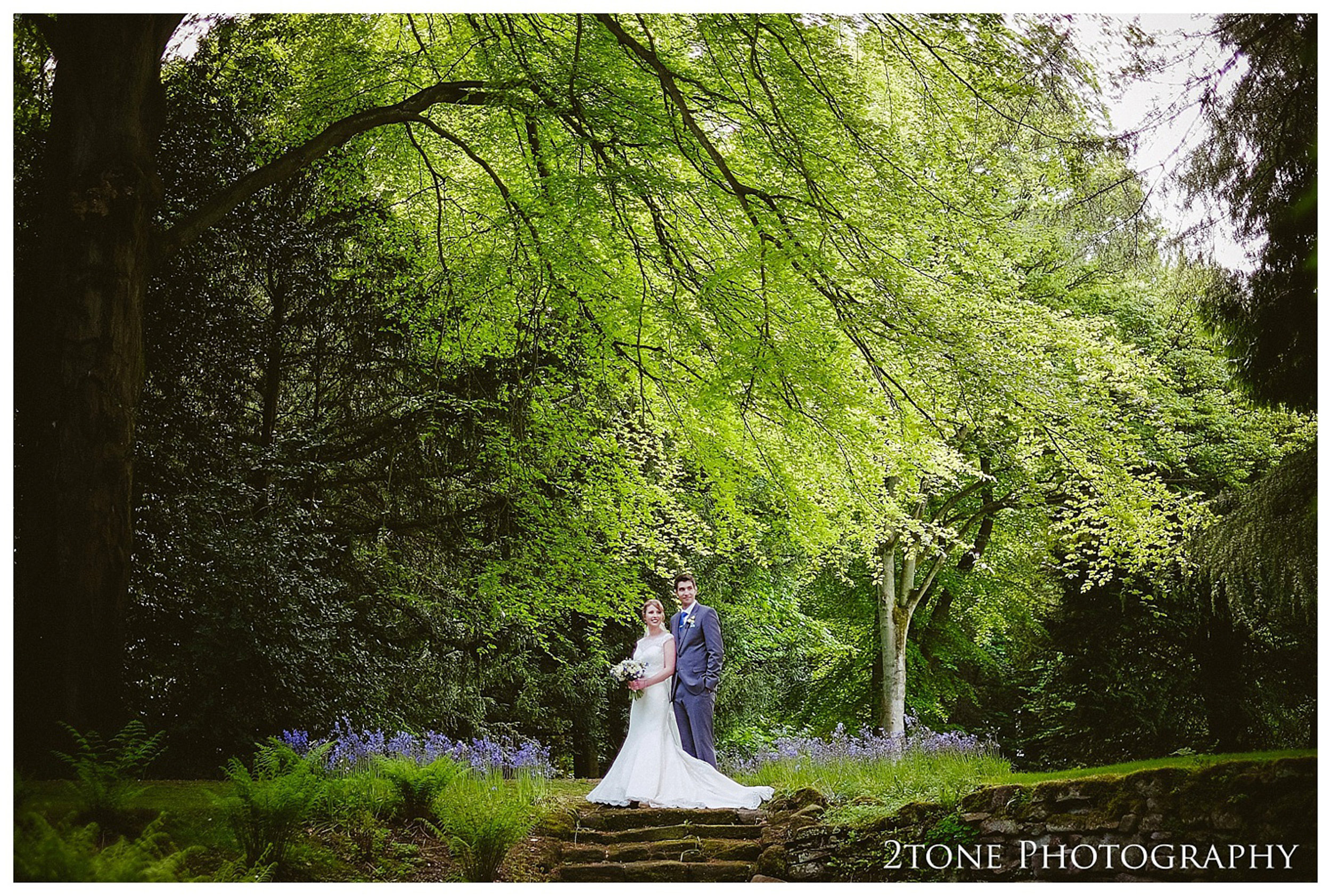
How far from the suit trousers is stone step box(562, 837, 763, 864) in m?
1.36

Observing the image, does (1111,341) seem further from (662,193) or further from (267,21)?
(267,21)

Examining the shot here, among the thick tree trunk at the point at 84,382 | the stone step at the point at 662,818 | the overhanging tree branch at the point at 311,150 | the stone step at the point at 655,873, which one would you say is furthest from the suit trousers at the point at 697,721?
the overhanging tree branch at the point at 311,150

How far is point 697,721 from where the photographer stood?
7.42m

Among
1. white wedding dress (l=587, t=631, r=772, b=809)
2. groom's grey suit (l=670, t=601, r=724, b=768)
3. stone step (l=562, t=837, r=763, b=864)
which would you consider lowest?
stone step (l=562, t=837, r=763, b=864)

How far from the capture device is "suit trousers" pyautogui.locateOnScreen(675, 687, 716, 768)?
7.41m

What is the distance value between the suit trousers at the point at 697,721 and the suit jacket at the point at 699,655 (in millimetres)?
43

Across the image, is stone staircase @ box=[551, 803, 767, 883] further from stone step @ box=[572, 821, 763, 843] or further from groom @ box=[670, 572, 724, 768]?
groom @ box=[670, 572, 724, 768]

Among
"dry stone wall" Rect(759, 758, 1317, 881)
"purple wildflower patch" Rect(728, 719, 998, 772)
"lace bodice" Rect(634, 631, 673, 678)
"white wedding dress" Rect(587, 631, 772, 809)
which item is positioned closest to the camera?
"dry stone wall" Rect(759, 758, 1317, 881)

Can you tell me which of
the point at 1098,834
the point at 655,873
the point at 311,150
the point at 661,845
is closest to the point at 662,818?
the point at 661,845

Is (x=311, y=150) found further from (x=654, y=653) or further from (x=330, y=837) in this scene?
(x=330, y=837)

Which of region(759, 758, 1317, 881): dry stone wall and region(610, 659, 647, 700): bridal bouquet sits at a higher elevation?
region(610, 659, 647, 700): bridal bouquet

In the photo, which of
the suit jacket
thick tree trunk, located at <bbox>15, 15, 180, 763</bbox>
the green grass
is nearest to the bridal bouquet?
the suit jacket

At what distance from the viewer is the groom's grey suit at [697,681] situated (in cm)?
741

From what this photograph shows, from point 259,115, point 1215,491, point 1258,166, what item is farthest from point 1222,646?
point 259,115
